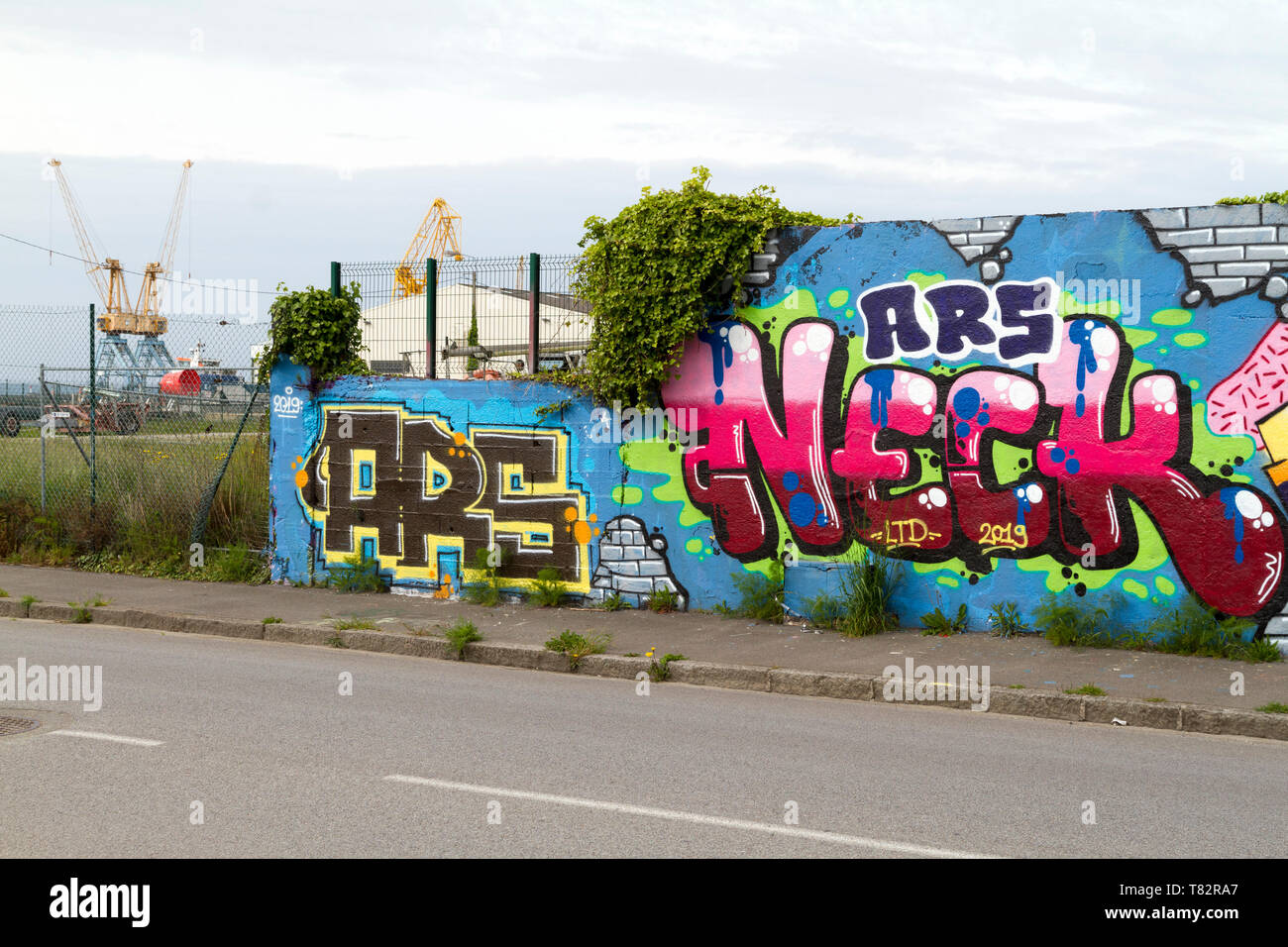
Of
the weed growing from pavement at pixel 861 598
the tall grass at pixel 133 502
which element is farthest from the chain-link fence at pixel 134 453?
the weed growing from pavement at pixel 861 598

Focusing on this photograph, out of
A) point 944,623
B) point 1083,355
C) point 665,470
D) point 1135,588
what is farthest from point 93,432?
point 1135,588

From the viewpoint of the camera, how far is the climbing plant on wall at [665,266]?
11141 millimetres

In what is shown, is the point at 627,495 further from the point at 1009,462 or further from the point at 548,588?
the point at 1009,462

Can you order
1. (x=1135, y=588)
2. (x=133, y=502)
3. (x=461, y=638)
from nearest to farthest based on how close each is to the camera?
(x=1135, y=588) < (x=461, y=638) < (x=133, y=502)

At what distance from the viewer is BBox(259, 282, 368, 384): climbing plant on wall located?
13625 mm

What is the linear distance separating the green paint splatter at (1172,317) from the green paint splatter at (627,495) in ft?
16.3

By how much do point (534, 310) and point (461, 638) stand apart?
3.81 m

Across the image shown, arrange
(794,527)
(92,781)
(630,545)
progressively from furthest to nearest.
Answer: (630,545)
(794,527)
(92,781)

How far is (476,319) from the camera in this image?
42.5 feet

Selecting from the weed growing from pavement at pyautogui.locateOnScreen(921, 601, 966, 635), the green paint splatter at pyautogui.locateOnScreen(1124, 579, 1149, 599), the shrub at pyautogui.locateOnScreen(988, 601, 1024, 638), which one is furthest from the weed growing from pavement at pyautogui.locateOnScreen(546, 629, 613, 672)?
the green paint splatter at pyautogui.locateOnScreen(1124, 579, 1149, 599)

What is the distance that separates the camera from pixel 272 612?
12.1 meters
